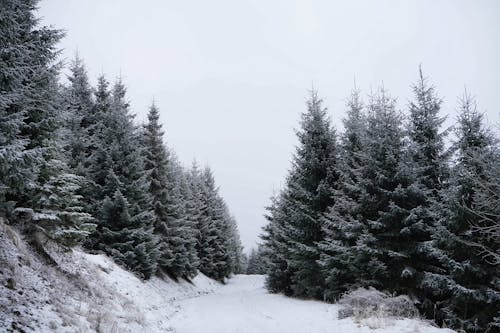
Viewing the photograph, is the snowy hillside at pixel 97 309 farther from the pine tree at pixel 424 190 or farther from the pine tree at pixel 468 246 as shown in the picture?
the pine tree at pixel 424 190

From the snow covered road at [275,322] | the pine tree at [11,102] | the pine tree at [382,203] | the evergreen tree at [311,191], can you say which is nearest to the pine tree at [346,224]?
the pine tree at [382,203]

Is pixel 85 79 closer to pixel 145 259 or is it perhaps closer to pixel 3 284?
pixel 145 259

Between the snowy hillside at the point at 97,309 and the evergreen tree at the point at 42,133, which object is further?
the evergreen tree at the point at 42,133

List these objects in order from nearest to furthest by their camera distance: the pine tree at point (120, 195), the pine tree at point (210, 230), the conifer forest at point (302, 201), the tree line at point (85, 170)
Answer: the tree line at point (85, 170)
the conifer forest at point (302, 201)
the pine tree at point (120, 195)
the pine tree at point (210, 230)

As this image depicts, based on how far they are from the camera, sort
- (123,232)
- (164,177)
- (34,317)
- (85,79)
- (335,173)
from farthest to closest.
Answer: (164,177) < (85,79) < (335,173) < (123,232) < (34,317)

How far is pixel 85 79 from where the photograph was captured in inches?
1019

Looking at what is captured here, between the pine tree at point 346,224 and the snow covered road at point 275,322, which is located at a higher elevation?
the pine tree at point 346,224

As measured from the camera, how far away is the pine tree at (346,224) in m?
16.4

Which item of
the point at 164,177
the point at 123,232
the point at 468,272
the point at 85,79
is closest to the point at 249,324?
the point at 468,272

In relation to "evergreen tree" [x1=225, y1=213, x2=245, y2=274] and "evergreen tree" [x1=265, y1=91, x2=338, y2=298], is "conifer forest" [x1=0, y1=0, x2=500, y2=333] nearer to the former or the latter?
"evergreen tree" [x1=265, y1=91, x2=338, y2=298]

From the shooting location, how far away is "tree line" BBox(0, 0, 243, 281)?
25.0 ft

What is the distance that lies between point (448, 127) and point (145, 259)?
17.9 metres

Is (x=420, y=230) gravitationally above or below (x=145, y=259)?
above

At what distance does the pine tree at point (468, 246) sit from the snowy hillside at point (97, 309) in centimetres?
285
